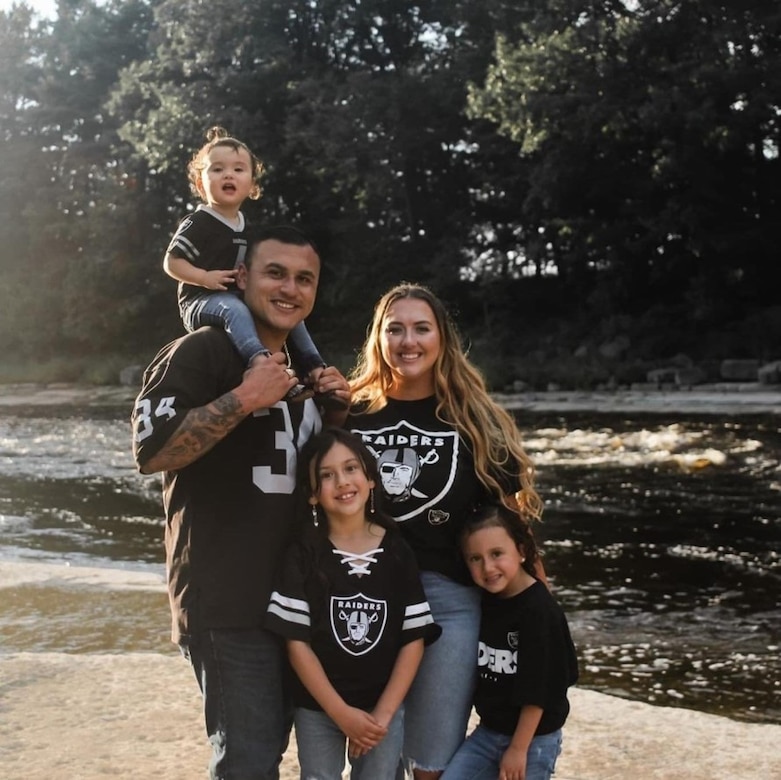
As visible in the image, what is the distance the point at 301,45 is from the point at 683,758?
104 feet

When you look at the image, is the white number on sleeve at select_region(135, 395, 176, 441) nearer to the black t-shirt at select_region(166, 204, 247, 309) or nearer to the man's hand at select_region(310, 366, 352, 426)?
the man's hand at select_region(310, 366, 352, 426)

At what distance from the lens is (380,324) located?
2930mm

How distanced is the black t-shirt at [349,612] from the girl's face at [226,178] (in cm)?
151

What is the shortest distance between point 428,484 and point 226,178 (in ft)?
4.74

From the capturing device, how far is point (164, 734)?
144 inches

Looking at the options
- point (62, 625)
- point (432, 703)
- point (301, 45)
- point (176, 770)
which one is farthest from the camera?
point (301, 45)

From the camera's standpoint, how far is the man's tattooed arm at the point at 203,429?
2281 millimetres

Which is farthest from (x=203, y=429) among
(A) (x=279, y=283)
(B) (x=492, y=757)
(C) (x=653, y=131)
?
(C) (x=653, y=131)

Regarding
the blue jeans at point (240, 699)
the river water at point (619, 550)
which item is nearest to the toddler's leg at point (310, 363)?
the blue jeans at point (240, 699)

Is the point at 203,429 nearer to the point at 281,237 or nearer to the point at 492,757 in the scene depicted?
the point at 281,237

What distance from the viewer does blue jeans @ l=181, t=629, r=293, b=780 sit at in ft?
7.59

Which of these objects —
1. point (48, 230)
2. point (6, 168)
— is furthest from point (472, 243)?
point (6, 168)

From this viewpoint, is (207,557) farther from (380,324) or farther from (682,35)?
(682,35)

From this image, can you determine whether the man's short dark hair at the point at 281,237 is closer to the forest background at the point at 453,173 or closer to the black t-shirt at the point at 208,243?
the black t-shirt at the point at 208,243
